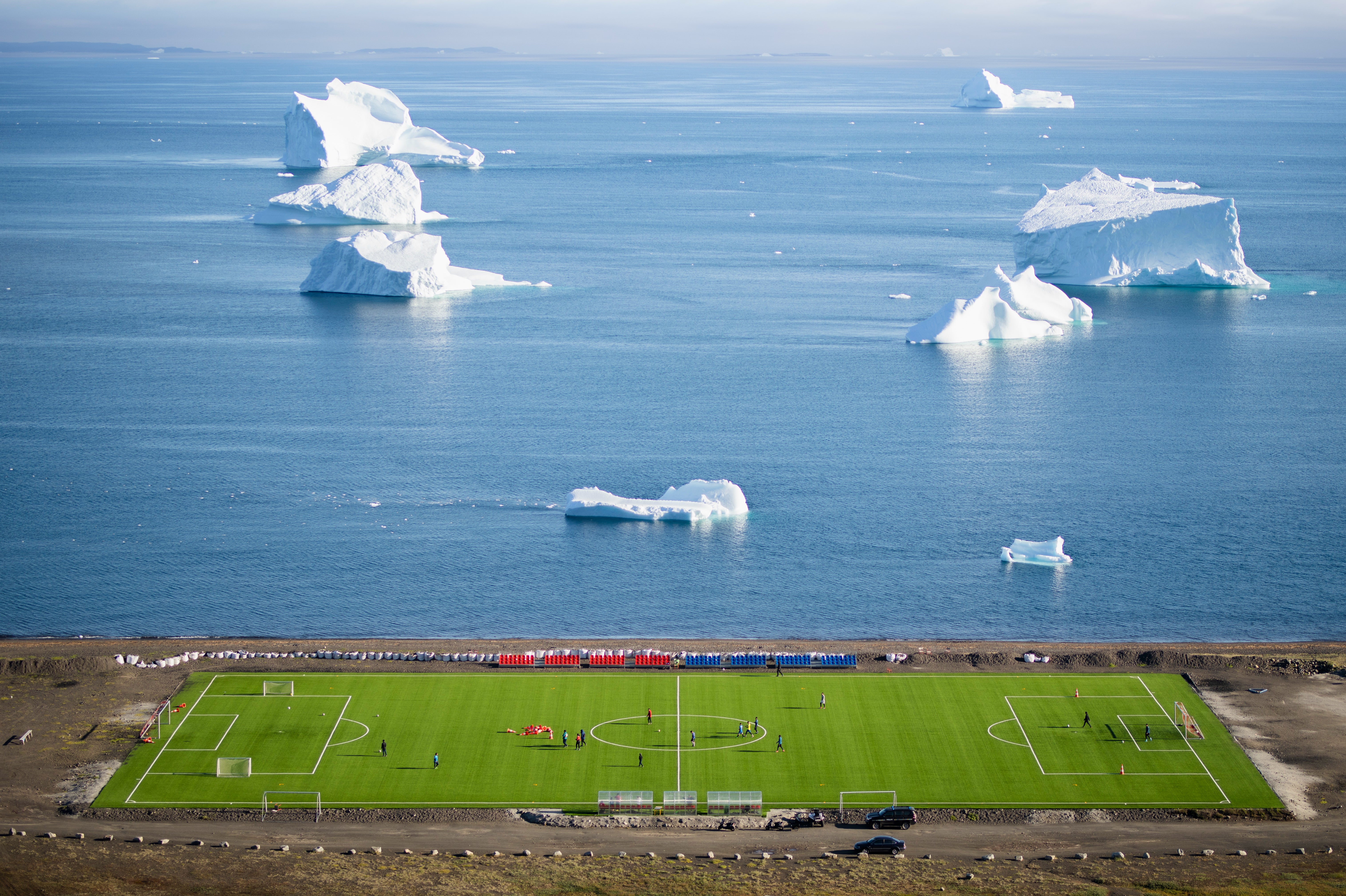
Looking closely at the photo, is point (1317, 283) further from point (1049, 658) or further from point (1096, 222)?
point (1049, 658)

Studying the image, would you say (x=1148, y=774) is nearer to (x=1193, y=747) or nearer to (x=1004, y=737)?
(x=1193, y=747)

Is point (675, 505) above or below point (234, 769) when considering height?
above

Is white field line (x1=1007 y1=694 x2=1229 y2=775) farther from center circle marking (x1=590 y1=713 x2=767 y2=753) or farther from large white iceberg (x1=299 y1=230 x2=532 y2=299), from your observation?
large white iceberg (x1=299 y1=230 x2=532 y2=299)

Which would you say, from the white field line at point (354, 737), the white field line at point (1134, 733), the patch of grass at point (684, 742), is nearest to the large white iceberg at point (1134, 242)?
the patch of grass at point (684, 742)

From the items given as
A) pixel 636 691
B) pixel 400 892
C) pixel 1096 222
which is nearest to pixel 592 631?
pixel 636 691

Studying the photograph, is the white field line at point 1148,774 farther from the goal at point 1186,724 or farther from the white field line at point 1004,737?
the goal at point 1186,724

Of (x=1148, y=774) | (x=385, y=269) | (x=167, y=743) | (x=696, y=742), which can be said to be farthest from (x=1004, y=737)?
(x=385, y=269)
